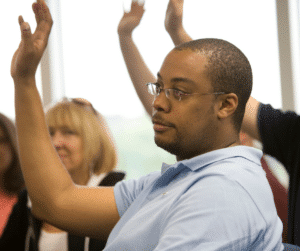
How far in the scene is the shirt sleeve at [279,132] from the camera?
3.80 feet

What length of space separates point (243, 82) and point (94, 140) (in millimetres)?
1192

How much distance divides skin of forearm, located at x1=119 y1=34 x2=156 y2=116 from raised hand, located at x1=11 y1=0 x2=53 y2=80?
1.45 feet

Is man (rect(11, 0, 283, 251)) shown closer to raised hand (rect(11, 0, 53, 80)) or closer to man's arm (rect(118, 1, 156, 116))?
raised hand (rect(11, 0, 53, 80))

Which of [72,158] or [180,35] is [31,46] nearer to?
[180,35]

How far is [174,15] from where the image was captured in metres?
1.23

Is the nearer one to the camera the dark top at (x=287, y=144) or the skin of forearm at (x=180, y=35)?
the dark top at (x=287, y=144)

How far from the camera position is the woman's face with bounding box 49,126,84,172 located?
1877 millimetres

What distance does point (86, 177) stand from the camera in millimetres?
1907

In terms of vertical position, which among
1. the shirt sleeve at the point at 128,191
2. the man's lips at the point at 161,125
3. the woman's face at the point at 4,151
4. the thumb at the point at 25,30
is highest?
the thumb at the point at 25,30

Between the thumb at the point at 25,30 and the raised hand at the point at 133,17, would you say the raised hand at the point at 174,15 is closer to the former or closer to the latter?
the raised hand at the point at 133,17

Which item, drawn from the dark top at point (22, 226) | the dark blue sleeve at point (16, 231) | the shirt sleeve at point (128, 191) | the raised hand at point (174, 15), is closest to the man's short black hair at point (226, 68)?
the shirt sleeve at point (128, 191)

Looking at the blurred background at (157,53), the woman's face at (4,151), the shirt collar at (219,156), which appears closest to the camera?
the shirt collar at (219,156)

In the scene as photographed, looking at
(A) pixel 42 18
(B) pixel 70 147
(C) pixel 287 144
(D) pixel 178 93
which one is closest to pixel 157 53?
(B) pixel 70 147

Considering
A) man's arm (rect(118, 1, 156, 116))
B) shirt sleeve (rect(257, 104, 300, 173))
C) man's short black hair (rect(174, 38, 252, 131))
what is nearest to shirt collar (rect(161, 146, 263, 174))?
man's short black hair (rect(174, 38, 252, 131))
